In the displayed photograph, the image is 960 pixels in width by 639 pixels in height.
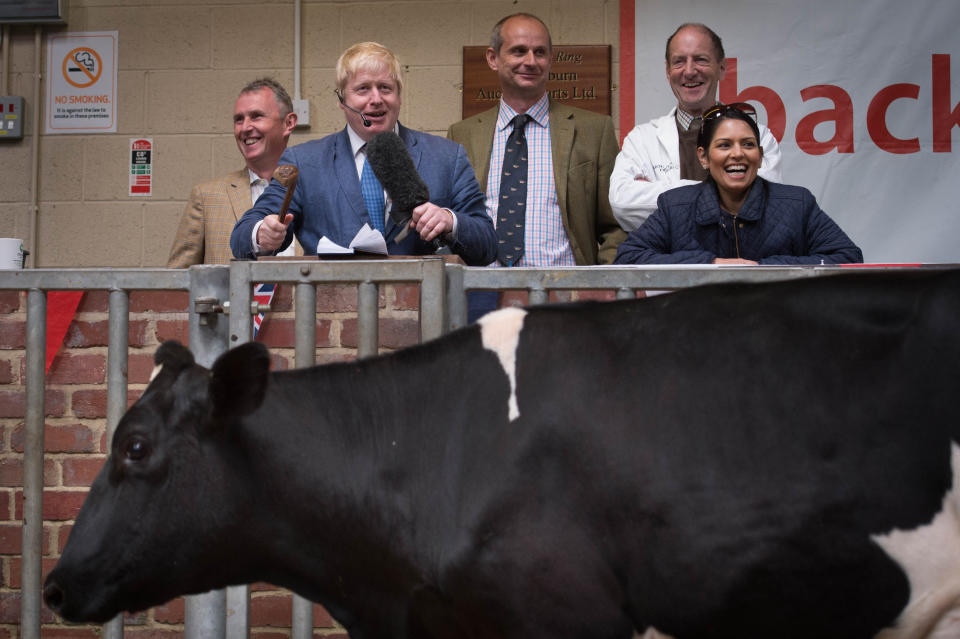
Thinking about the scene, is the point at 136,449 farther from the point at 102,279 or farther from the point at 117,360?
the point at 102,279

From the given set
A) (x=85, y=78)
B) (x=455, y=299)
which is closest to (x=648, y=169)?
(x=455, y=299)

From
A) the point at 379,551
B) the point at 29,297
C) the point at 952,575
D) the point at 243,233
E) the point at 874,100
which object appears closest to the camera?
the point at 952,575

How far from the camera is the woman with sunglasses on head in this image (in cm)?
296

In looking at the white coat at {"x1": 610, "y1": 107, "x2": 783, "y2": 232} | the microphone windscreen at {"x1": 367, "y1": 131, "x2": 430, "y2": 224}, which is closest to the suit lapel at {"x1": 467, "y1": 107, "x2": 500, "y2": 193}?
the white coat at {"x1": 610, "y1": 107, "x2": 783, "y2": 232}

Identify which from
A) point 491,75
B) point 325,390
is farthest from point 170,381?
point 491,75

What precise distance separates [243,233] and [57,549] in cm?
98

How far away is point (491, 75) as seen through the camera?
533 centimetres

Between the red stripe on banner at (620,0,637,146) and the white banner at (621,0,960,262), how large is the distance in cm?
19

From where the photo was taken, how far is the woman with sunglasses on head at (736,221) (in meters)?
2.96

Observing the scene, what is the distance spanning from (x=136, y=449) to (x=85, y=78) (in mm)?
4166

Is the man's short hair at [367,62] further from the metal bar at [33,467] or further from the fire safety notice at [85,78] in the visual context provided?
the fire safety notice at [85,78]

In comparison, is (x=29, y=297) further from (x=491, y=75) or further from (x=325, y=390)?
(x=491, y=75)

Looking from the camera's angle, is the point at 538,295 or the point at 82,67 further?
the point at 82,67

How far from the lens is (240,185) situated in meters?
4.11
